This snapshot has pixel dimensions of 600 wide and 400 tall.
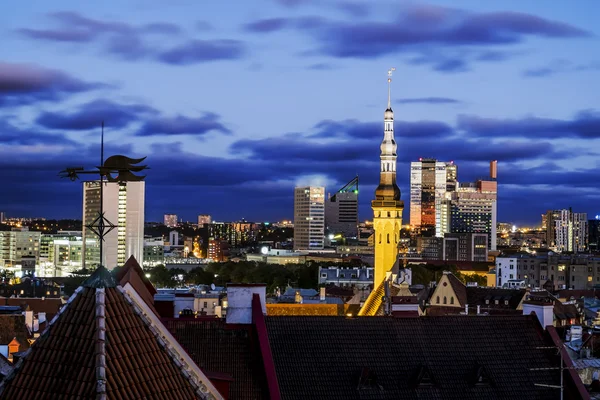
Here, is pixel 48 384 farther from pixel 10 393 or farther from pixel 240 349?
pixel 240 349

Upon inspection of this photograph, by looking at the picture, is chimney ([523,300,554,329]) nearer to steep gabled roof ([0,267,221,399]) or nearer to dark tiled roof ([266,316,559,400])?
dark tiled roof ([266,316,559,400])

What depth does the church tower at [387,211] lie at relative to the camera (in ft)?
343

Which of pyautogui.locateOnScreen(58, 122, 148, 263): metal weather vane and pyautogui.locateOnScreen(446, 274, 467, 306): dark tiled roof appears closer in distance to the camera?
pyautogui.locateOnScreen(58, 122, 148, 263): metal weather vane

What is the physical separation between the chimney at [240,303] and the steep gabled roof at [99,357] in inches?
636

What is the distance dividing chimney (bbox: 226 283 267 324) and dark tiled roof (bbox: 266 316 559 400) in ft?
2.01

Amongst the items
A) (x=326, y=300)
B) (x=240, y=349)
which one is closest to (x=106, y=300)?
(x=240, y=349)

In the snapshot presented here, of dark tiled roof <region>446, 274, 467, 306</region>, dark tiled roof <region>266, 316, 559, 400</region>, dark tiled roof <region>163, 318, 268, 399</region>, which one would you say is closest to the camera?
dark tiled roof <region>163, 318, 268, 399</region>

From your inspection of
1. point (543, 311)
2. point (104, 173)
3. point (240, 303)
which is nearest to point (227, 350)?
point (240, 303)

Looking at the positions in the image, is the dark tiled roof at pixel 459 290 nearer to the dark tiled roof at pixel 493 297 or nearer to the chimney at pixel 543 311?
the dark tiled roof at pixel 493 297

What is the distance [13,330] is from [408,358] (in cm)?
3334

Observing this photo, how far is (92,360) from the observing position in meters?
12.0

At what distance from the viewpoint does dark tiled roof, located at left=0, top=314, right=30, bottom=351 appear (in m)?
54.7

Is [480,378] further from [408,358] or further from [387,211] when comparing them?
[387,211]

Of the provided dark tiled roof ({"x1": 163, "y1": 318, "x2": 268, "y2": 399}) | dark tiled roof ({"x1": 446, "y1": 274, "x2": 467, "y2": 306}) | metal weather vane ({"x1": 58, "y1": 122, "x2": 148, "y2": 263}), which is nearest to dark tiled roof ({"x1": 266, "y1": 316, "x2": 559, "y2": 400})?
dark tiled roof ({"x1": 163, "y1": 318, "x2": 268, "y2": 399})
